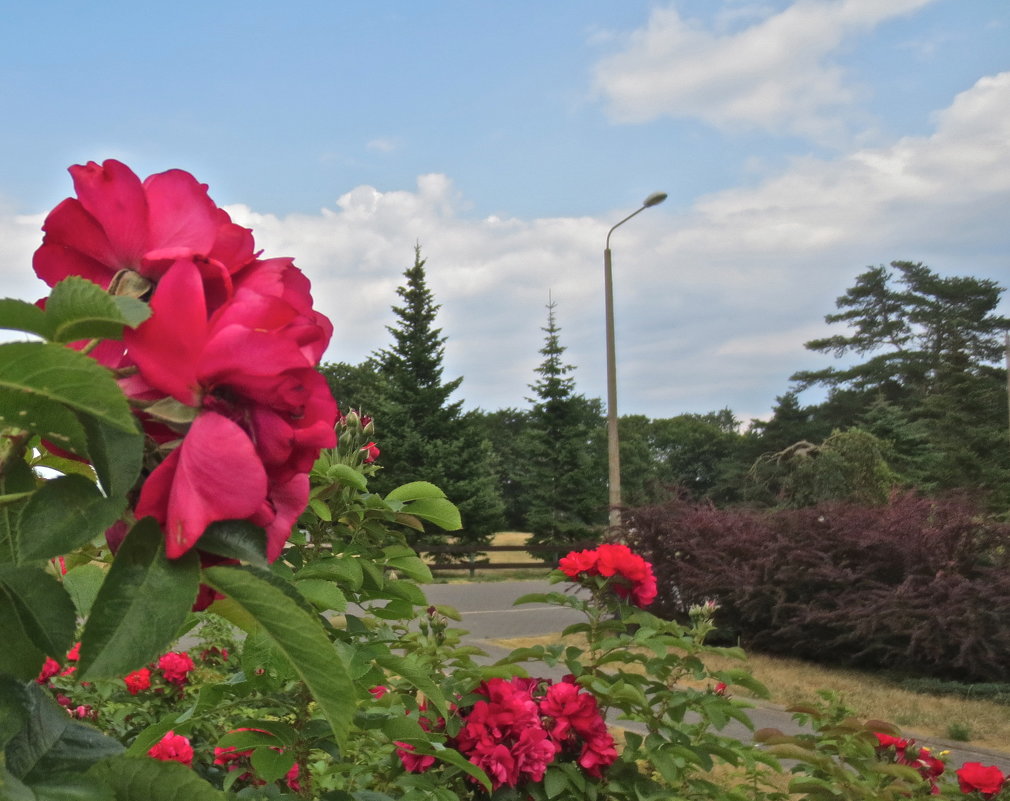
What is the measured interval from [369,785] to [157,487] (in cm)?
211

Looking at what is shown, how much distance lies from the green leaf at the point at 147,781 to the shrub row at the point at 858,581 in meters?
7.84

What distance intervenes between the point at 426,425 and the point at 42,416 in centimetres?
2214

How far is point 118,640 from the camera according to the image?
15.8 inches

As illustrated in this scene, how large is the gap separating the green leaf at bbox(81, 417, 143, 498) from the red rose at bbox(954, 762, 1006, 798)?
2850mm

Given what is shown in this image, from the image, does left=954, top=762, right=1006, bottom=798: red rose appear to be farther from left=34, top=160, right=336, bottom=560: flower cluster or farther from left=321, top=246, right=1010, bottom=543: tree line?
left=321, top=246, right=1010, bottom=543: tree line

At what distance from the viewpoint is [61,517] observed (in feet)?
1.41

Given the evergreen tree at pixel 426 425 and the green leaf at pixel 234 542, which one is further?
the evergreen tree at pixel 426 425

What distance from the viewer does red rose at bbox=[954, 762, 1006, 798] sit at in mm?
2578

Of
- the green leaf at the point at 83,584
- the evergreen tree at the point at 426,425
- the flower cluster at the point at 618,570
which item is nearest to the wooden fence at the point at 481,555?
the evergreen tree at the point at 426,425

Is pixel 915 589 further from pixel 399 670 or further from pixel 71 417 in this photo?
pixel 71 417

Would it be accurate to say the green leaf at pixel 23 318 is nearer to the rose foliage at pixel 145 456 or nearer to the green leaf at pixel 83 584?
the rose foliage at pixel 145 456

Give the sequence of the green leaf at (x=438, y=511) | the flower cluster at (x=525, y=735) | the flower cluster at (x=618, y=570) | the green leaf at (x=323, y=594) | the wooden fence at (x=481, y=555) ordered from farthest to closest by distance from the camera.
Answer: the wooden fence at (x=481, y=555)
the flower cluster at (x=618, y=570)
the flower cluster at (x=525, y=735)
the green leaf at (x=438, y=511)
the green leaf at (x=323, y=594)

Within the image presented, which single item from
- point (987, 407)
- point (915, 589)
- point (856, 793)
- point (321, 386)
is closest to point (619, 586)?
point (856, 793)

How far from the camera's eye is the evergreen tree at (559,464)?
2517 cm
